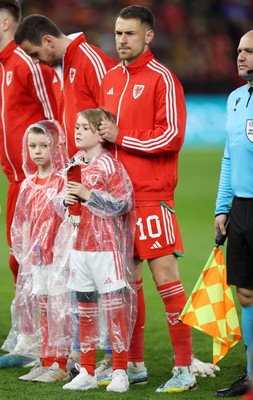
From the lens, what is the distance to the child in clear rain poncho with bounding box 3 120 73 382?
6020 millimetres

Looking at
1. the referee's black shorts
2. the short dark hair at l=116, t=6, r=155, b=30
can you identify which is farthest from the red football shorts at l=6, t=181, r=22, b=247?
the referee's black shorts

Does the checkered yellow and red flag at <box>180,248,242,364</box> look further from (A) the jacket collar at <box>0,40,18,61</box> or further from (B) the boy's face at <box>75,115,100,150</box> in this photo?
(A) the jacket collar at <box>0,40,18,61</box>

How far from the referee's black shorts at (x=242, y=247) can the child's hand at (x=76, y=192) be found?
2.78ft

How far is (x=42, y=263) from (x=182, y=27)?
64.2 feet

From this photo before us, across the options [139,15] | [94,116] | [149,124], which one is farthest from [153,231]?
[139,15]

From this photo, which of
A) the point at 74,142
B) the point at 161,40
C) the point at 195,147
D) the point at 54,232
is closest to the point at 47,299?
the point at 54,232

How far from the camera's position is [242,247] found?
17.7ft

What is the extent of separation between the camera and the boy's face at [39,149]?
6.17m

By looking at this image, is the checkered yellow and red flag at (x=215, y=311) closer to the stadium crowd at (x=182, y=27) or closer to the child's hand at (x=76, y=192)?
the child's hand at (x=76, y=192)

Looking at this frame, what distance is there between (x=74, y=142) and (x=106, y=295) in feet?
3.66

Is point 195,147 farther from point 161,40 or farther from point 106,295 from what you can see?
point 106,295

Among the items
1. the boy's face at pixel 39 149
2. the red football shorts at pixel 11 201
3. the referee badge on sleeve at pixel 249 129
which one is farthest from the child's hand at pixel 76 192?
the red football shorts at pixel 11 201

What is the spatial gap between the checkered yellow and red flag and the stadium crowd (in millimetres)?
17679

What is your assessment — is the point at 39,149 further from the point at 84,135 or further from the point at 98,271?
the point at 98,271
